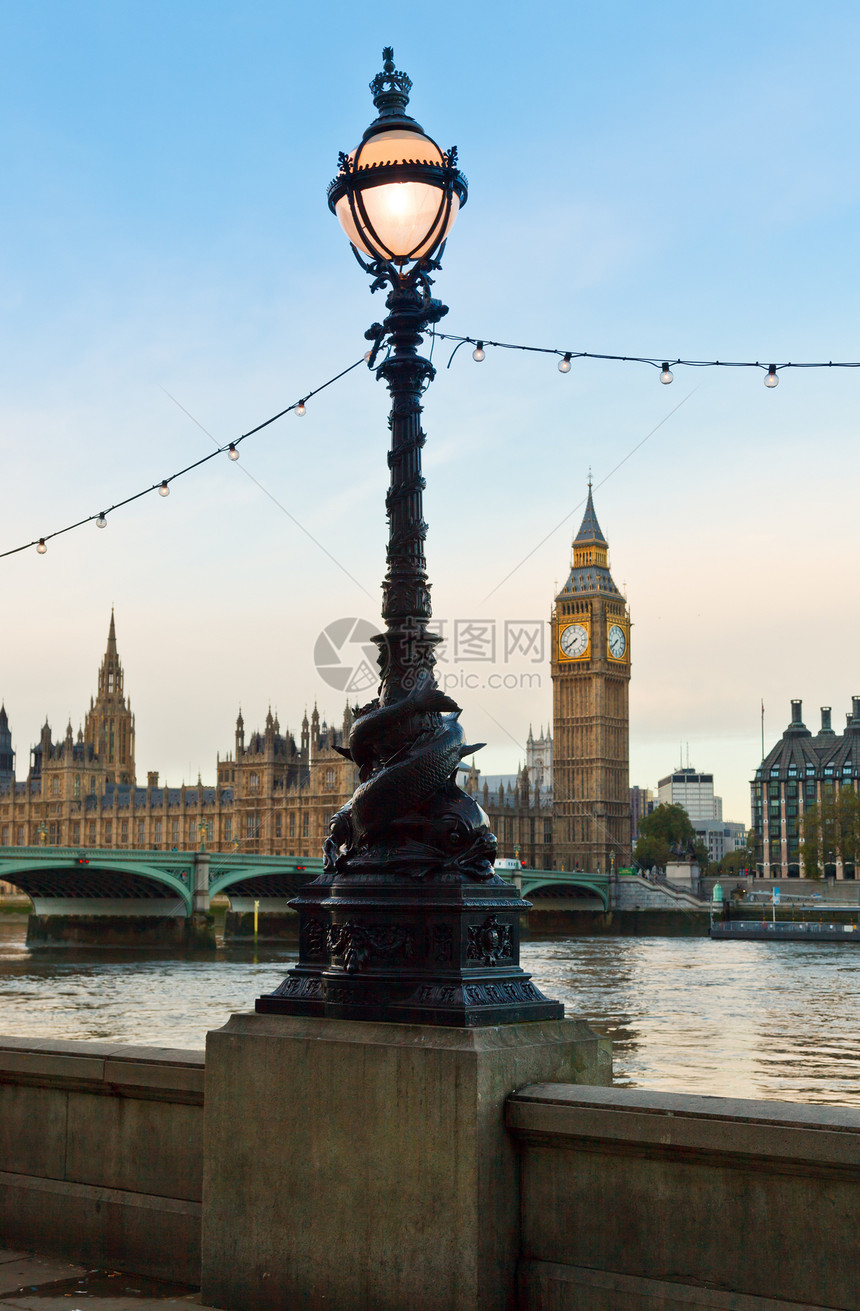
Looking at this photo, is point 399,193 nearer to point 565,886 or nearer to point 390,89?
point 390,89

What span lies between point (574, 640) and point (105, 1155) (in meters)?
94.9

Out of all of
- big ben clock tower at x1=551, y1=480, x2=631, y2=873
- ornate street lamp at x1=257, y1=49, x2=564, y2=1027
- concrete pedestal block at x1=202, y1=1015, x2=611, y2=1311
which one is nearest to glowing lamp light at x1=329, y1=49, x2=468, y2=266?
ornate street lamp at x1=257, y1=49, x2=564, y2=1027

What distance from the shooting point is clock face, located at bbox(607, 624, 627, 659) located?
98.3m

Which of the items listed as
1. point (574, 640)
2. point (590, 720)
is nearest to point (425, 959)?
point (590, 720)

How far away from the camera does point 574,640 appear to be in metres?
98.4

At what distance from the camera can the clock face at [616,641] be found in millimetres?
98275

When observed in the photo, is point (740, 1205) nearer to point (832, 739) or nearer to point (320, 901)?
point (320, 901)

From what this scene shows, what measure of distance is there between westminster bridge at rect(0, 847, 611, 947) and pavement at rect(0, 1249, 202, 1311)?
37.4 metres

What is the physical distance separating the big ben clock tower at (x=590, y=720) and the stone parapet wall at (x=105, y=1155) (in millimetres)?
92825

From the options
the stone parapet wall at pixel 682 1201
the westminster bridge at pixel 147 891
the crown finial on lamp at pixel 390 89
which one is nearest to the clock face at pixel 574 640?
the westminster bridge at pixel 147 891

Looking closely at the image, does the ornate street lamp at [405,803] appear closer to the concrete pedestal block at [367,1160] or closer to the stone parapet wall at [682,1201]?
the concrete pedestal block at [367,1160]

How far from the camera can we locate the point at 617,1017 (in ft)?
74.1

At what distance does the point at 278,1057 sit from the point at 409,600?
4.47 feet

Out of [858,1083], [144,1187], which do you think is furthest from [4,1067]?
[858,1083]
